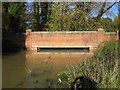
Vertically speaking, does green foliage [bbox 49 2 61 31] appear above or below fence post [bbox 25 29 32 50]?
above

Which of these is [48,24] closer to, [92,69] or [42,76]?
[42,76]

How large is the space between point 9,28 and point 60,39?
507cm

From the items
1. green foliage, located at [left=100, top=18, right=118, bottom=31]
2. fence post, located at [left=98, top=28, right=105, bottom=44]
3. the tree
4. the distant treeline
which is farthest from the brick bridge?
the tree

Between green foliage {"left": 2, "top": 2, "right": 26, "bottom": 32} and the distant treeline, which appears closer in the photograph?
green foliage {"left": 2, "top": 2, "right": 26, "bottom": 32}

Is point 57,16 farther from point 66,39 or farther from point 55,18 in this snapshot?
point 66,39

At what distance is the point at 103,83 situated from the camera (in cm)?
697

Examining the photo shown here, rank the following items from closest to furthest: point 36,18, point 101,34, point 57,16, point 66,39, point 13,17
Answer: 1. point 66,39
2. point 101,34
3. point 13,17
4. point 57,16
5. point 36,18

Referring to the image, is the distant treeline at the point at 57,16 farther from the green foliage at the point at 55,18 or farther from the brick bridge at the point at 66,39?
the brick bridge at the point at 66,39

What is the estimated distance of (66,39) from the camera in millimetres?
24703

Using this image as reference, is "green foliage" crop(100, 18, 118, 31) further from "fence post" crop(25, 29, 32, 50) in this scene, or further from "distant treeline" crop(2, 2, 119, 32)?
"fence post" crop(25, 29, 32, 50)

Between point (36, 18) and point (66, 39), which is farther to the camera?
point (36, 18)

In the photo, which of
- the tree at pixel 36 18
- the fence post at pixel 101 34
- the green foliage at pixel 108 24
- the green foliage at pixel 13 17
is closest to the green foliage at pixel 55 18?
the tree at pixel 36 18

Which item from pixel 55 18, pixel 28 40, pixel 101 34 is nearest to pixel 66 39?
pixel 55 18

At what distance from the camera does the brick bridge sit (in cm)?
2462
